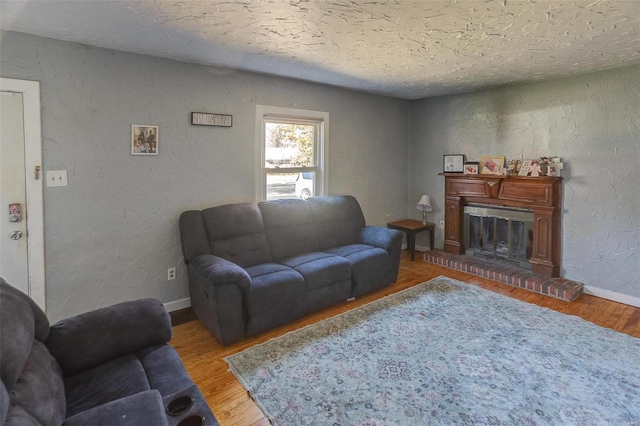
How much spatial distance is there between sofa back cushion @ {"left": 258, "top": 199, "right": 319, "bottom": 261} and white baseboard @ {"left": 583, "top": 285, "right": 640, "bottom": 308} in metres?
2.95

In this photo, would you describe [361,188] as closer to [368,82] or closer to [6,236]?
[368,82]

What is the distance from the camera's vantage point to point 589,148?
Answer: 11.6 ft

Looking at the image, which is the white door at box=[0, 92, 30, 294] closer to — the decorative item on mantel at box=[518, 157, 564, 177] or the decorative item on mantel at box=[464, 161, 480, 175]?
the decorative item on mantel at box=[464, 161, 480, 175]

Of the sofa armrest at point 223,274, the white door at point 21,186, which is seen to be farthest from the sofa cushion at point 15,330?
the white door at point 21,186

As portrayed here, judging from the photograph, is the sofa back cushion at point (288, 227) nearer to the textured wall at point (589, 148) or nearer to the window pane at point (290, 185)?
the window pane at point (290, 185)

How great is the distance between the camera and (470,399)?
79.0 inches

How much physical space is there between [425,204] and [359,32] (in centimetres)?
312

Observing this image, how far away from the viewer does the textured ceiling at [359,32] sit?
2.02 metres

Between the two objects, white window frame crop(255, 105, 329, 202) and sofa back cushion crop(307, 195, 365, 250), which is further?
sofa back cushion crop(307, 195, 365, 250)

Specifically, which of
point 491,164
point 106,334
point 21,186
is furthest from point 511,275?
point 21,186

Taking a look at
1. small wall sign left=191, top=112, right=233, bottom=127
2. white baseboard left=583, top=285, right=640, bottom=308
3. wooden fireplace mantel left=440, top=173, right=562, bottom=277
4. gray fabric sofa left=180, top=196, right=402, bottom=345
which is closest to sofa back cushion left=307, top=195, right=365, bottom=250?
gray fabric sofa left=180, top=196, right=402, bottom=345

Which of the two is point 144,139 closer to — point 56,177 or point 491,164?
point 56,177

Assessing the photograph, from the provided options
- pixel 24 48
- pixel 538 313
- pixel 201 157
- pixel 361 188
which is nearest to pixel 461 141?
pixel 361 188

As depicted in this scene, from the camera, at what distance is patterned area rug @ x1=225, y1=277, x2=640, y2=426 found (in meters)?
1.90
